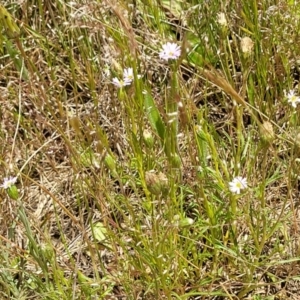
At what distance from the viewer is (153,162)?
1105 millimetres

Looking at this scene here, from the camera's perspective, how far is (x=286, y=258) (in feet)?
3.52

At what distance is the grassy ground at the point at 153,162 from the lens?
38.0 inches

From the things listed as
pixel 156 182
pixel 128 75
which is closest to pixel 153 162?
pixel 128 75

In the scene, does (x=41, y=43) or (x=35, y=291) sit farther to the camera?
(x=41, y=43)

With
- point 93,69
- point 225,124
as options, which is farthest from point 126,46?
point 225,124

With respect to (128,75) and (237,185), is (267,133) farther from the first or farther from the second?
(128,75)

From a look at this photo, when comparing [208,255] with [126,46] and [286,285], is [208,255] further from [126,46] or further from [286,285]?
[126,46]

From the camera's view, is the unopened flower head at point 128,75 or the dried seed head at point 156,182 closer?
the dried seed head at point 156,182

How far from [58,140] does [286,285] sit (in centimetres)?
58

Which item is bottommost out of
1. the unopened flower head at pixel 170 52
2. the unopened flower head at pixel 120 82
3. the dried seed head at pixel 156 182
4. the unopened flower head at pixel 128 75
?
the dried seed head at pixel 156 182

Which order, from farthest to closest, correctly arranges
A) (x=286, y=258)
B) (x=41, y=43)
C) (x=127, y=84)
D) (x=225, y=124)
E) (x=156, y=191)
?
(x=41, y=43) < (x=225, y=124) < (x=286, y=258) < (x=127, y=84) < (x=156, y=191)

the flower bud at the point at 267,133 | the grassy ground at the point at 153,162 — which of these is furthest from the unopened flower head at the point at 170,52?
the flower bud at the point at 267,133

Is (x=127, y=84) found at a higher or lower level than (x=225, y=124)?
higher

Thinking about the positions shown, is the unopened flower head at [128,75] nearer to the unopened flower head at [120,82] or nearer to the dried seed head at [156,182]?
the unopened flower head at [120,82]
